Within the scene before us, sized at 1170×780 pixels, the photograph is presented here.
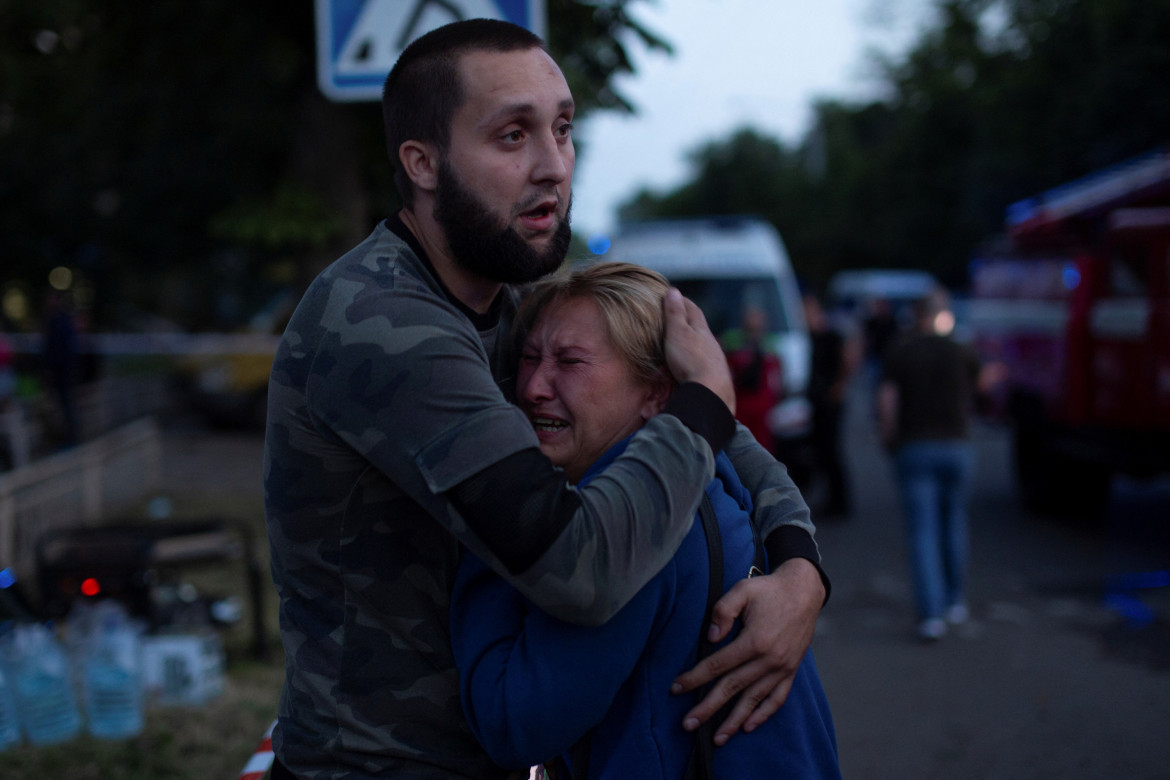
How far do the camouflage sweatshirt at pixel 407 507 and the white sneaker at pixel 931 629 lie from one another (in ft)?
18.0

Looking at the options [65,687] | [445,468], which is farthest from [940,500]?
[445,468]

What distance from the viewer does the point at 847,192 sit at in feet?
171

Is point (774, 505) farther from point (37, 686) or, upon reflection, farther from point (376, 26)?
point (37, 686)

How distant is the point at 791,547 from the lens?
5.74 ft

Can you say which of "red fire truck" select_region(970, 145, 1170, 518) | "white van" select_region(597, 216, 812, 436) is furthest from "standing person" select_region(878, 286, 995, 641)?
"white van" select_region(597, 216, 812, 436)

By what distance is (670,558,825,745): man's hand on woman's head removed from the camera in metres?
1.57

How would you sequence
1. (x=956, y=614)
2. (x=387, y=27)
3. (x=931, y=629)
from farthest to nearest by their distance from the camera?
(x=956, y=614)
(x=931, y=629)
(x=387, y=27)

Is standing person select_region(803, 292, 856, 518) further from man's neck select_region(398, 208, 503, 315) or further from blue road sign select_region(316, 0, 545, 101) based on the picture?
man's neck select_region(398, 208, 503, 315)

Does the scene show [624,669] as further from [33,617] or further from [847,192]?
[847,192]

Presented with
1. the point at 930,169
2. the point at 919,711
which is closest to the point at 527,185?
the point at 919,711

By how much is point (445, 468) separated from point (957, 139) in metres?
41.6

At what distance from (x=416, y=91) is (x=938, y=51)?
1669 inches

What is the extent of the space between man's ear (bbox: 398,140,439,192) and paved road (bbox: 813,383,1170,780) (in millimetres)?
3697

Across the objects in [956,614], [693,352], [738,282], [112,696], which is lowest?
[956,614]
